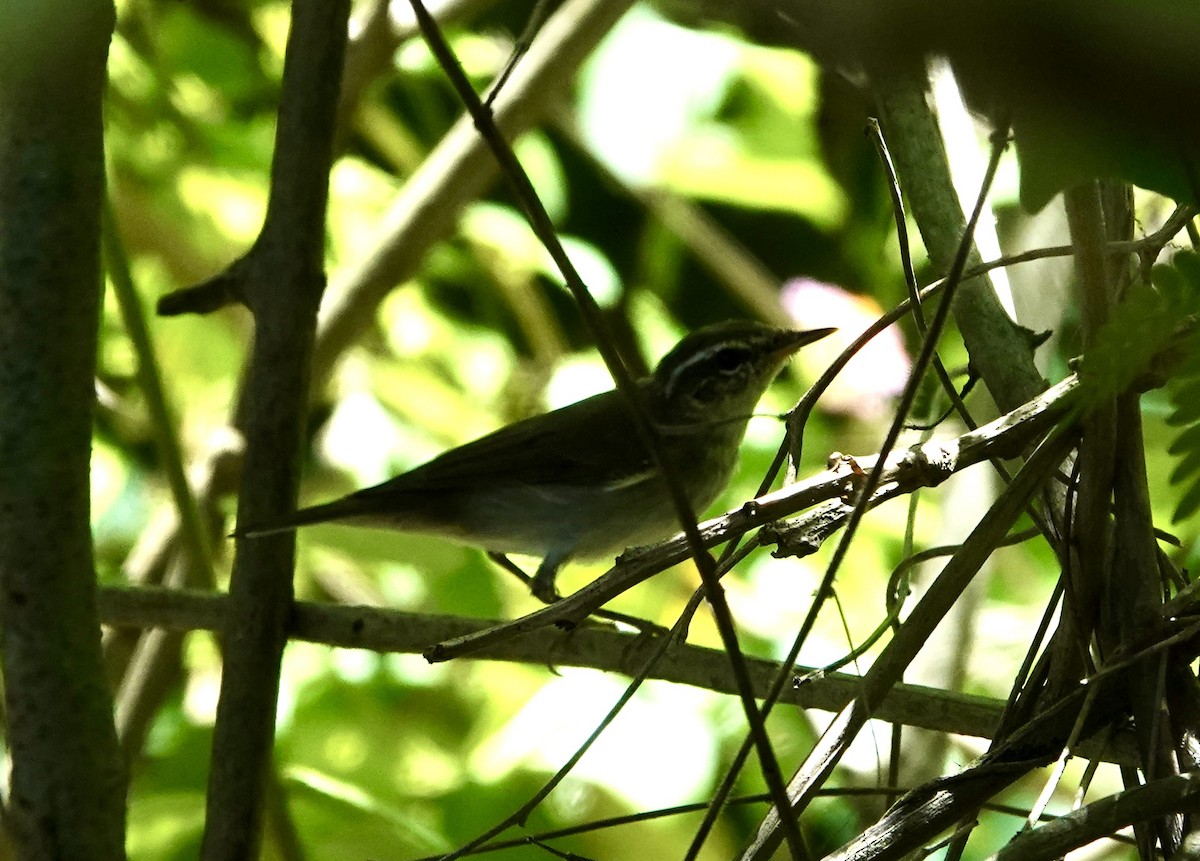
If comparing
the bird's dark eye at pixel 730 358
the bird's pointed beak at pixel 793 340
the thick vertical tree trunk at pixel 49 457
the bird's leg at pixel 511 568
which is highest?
the bird's dark eye at pixel 730 358

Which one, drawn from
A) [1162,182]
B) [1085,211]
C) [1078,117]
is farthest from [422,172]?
[1078,117]

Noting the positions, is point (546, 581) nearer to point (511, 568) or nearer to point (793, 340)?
point (511, 568)

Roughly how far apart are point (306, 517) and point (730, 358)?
162 centimetres

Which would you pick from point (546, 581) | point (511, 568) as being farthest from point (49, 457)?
point (546, 581)

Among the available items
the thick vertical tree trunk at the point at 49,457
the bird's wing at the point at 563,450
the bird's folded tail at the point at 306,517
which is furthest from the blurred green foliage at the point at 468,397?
the thick vertical tree trunk at the point at 49,457

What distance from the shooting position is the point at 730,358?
11.9 feet

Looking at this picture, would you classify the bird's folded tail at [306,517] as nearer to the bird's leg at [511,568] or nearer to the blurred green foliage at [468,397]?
the blurred green foliage at [468,397]

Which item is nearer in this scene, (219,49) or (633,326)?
(219,49)

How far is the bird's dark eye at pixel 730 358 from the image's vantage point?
3.59 metres

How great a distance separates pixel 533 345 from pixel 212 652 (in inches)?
59.4

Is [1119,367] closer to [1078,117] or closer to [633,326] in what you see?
[1078,117]

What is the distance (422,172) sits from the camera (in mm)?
3439

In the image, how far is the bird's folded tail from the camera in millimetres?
1952

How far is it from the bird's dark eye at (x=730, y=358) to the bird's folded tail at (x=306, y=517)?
1.17 meters
